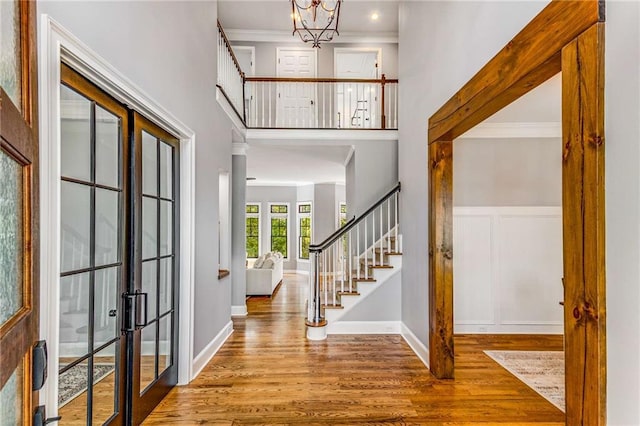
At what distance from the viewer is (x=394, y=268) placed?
181 inches

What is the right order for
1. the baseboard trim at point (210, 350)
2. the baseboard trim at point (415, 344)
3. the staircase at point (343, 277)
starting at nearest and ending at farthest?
the baseboard trim at point (210, 350), the baseboard trim at point (415, 344), the staircase at point (343, 277)

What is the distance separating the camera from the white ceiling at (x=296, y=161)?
19.1 feet

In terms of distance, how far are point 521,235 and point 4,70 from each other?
16.5 feet

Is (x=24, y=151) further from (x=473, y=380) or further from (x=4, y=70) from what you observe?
(x=473, y=380)

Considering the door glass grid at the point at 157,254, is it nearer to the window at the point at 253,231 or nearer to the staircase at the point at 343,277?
the staircase at the point at 343,277

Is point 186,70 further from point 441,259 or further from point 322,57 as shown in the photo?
point 322,57

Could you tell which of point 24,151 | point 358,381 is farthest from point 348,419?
point 24,151

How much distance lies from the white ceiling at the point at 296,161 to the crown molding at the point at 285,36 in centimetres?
235

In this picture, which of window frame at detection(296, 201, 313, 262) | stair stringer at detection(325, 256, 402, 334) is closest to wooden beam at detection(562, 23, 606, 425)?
stair stringer at detection(325, 256, 402, 334)

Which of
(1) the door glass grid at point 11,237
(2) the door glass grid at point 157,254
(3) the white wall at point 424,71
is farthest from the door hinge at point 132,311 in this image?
(3) the white wall at point 424,71

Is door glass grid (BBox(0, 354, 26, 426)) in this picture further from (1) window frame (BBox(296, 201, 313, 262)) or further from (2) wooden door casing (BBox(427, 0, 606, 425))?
(1) window frame (BBox(296, 201, 313, 262))

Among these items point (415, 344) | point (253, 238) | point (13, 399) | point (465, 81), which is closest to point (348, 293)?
point (415, 344)

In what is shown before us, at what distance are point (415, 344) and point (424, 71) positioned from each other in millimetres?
3017

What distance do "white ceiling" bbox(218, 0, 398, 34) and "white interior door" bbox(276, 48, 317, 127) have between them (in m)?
0.55
